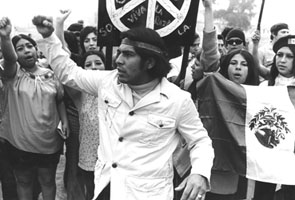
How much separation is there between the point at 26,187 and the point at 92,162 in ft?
2.46

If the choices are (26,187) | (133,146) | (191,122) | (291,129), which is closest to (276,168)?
(291,129)

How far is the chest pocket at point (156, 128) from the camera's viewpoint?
2.41 meters

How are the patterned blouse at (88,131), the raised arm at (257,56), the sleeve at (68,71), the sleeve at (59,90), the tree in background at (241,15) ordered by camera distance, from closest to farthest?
the sleeve at (68,71), the patterned blouse at (88,131), the sleeve at (59,90), the raised arm at (257,56), the tree in background at (241,15)

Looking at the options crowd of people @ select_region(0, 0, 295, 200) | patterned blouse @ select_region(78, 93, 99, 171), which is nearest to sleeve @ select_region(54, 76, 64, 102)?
crowd of people @ select_region(0, 0, 295, 200)

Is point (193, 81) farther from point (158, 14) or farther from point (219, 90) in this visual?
point (158, 14)

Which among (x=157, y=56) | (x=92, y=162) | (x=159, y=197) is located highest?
(x=157, y=56)

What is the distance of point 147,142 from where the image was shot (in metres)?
2.42

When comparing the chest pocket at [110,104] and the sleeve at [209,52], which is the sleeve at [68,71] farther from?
the sleeve at [209,52]

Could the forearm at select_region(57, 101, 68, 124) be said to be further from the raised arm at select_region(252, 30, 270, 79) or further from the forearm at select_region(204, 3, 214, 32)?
the raised arm at select_region(252, 30, 270, 79)

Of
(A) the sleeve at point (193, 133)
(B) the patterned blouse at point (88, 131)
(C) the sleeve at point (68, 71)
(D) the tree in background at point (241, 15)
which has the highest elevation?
(D) the tree in background at point (241, 15)

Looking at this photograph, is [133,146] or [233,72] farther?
[233,72]

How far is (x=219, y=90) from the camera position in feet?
11.9

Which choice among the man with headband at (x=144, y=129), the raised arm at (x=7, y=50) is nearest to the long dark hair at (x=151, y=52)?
the man with headband at (x=144, y=129)

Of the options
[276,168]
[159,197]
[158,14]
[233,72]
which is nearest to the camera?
[159,197]
